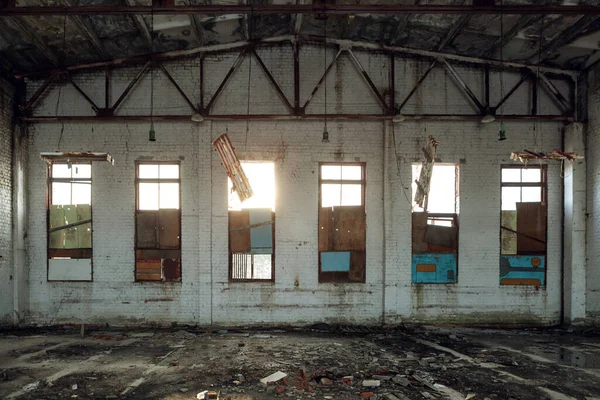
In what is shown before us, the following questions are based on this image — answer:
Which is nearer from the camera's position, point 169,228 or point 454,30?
point 454,30

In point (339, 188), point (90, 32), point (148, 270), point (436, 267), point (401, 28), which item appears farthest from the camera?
point (339, 188)

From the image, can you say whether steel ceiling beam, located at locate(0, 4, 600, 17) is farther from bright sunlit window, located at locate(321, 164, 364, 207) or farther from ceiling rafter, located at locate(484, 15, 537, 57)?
bright sunlit window, located at locate(321, 164, 364, 207)

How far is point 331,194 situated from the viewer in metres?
8.41

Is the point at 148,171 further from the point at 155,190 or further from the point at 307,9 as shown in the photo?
the point at 307,9

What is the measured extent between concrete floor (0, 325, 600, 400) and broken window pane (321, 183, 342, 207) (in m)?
2.72

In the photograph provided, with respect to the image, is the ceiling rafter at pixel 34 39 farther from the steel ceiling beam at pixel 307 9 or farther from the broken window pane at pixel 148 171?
the broken window pane at pixel 148 171

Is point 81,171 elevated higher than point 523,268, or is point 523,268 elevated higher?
point 81,171

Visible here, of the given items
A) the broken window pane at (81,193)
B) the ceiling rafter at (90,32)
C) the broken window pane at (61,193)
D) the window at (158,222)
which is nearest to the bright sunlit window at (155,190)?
the window at (158,222)

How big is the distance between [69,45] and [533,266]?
36.0ft

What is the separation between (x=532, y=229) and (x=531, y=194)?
0.80 meters

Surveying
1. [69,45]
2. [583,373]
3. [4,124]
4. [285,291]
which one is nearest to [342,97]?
[285,291]

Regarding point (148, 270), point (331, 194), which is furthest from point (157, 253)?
point (331, 194)

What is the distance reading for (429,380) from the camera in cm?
514

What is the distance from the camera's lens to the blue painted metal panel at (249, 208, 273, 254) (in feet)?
27.1
